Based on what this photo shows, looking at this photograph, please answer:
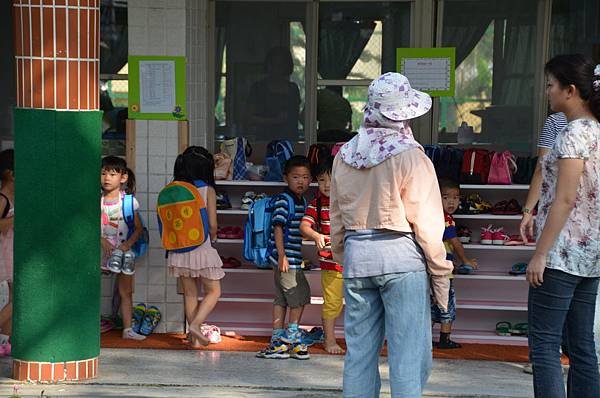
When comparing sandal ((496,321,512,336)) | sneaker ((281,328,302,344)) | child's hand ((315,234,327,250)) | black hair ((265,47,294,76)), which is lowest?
sandal ((496,321,512,336))

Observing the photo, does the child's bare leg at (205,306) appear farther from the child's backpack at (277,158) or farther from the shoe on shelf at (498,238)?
the shoe on shelf at (498,238)

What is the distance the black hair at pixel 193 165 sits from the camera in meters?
7.95

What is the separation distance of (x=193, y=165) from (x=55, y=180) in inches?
56.0

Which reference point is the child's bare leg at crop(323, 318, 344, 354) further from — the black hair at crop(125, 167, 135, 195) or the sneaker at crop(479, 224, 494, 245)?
the black hair at crop(125, 167, 135, 195)

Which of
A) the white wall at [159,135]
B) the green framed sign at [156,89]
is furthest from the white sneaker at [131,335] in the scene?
the green framed sign at [156,89]

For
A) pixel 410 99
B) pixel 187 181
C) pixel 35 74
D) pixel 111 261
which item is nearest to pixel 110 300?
pixel 111 261

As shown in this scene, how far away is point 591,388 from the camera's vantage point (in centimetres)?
555

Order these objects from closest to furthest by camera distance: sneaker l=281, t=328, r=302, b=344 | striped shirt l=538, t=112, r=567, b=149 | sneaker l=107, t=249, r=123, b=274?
1. striped shirt l=538, t=112, r=567, b=149
2. sneaker l=281, t=328, r=302, b=344
3. sneaker l=107, t=249, r=123, b=274

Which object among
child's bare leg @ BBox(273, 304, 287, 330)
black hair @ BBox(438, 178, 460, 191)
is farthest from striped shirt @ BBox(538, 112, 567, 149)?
child's bare leg @ BBox(273, 304, 287, 330)

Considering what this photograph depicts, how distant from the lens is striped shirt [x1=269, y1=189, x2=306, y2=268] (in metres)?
8.14

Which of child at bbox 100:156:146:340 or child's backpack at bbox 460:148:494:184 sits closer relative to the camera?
child at bbox 100:156:146:340

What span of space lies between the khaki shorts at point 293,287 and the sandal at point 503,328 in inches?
64.5

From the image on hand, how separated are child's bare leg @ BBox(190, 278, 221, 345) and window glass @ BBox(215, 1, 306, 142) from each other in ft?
5.36

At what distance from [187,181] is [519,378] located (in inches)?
110
